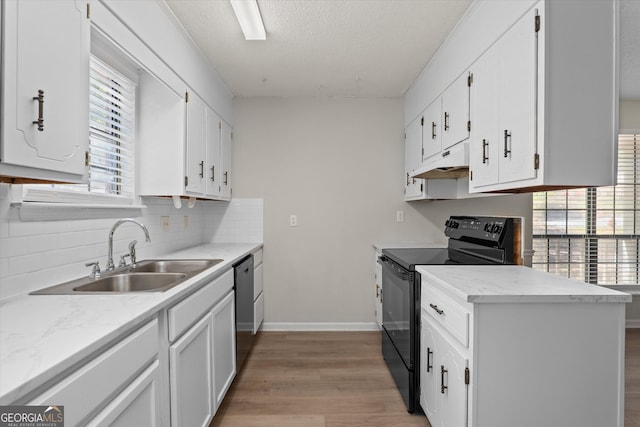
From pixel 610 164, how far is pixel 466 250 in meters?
1.14

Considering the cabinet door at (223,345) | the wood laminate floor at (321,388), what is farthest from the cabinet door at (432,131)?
the cabinet door at (223,345)

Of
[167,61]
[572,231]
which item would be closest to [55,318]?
[167,61]

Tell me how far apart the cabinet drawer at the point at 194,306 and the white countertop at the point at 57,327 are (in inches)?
2.3

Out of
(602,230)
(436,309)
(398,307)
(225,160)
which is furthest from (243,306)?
(602,230)

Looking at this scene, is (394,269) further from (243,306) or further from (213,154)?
(213,154)

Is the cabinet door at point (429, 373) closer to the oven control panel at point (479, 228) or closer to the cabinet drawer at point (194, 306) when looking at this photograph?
the oven control panel at point (479, 228)

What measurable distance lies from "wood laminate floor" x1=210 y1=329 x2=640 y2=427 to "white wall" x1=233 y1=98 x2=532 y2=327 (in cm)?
50

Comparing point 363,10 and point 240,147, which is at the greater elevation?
point 363,10

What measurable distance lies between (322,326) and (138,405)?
2.72 metres

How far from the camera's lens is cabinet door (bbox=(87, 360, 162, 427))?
1026 mm

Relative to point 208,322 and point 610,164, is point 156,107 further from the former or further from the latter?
point 610,164

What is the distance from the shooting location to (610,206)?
3.90 metres

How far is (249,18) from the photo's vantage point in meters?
2.21
